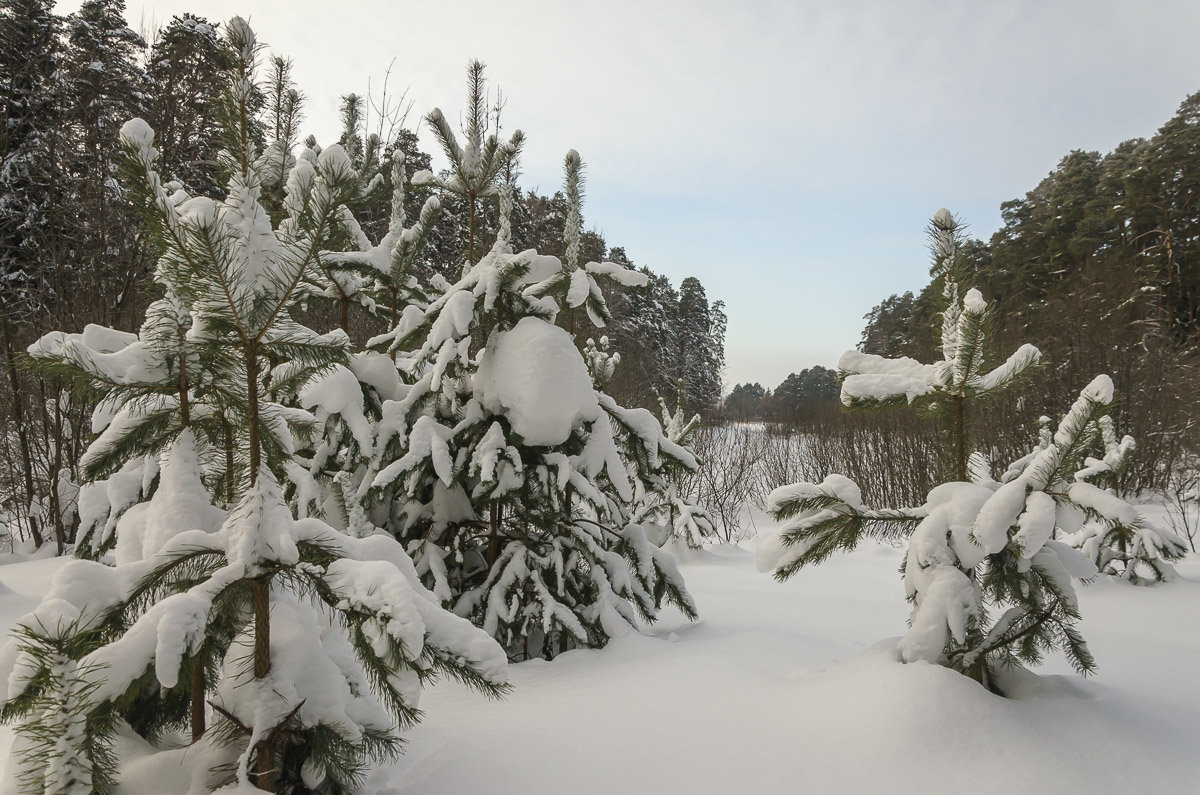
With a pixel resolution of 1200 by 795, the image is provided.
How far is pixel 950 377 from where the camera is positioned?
224 centimetres

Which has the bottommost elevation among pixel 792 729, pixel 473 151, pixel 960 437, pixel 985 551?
pixel 792 729

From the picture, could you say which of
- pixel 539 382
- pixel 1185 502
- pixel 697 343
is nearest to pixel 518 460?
pixel 539 382

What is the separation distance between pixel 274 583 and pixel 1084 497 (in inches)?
95.3

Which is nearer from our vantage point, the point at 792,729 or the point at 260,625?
the point at 260,625

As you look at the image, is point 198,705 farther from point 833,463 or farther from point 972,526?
point 833,463

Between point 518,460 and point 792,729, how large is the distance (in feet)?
5.46

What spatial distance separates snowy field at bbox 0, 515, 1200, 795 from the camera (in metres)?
1.59

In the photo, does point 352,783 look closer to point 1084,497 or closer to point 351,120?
point 1084,497

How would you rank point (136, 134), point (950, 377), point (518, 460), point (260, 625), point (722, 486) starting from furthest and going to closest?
point (722, 486)
point (518, 460)
point (950, 377)
point (260, 625)
point (136, 134)

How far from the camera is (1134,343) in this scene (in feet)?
40.6

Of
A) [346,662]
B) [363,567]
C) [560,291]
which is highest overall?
[560,291]

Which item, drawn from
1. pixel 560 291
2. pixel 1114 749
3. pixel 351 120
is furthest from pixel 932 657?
pixel 351 120

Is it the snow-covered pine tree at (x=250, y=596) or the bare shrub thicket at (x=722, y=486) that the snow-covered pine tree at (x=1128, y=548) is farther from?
the bare shrub thicket at (x=722, y=486)

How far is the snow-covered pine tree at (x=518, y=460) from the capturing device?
9.32 ft
